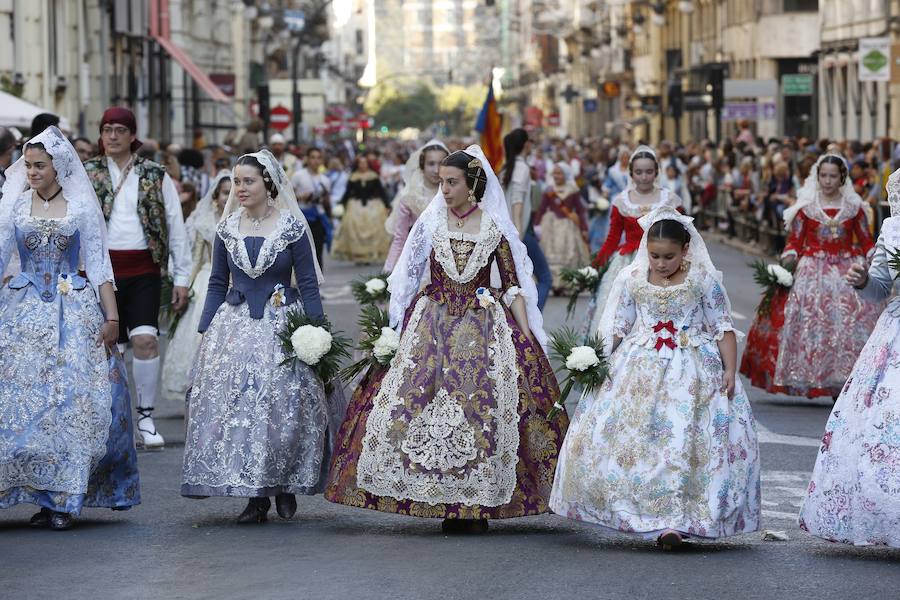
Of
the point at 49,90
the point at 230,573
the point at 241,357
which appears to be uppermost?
the point at 49,90

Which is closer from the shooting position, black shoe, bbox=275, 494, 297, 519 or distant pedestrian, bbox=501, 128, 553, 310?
black shoe, bbox=275, 494, 297, 519

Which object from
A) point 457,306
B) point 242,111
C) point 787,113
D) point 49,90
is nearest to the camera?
point 457,306

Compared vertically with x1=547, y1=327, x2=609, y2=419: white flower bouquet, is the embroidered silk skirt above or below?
below

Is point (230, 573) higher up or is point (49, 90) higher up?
point (49, 90)

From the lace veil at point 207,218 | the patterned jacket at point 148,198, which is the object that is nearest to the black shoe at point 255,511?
Result: the patterned jacket at point 148,198

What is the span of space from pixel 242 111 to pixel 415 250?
60.1 meters

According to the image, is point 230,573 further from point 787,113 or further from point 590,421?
point 787,113

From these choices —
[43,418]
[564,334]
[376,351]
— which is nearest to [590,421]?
[564,334]

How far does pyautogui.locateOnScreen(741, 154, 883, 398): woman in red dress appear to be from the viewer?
13.9 m

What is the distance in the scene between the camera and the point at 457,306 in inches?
354

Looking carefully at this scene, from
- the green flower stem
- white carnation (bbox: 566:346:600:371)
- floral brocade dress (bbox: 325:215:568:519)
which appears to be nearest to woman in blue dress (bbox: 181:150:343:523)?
floral brocade dress (bbox: 325:215:568:519)

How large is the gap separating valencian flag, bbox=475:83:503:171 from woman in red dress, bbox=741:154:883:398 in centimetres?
437

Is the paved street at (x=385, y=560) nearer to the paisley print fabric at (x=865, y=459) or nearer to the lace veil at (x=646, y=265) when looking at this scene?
the paisley print fabric at (x=865, y=459)

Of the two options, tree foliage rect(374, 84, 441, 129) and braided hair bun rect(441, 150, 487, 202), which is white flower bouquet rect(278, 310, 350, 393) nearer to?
braided hair bun rect(441, 150, 487, 202)
